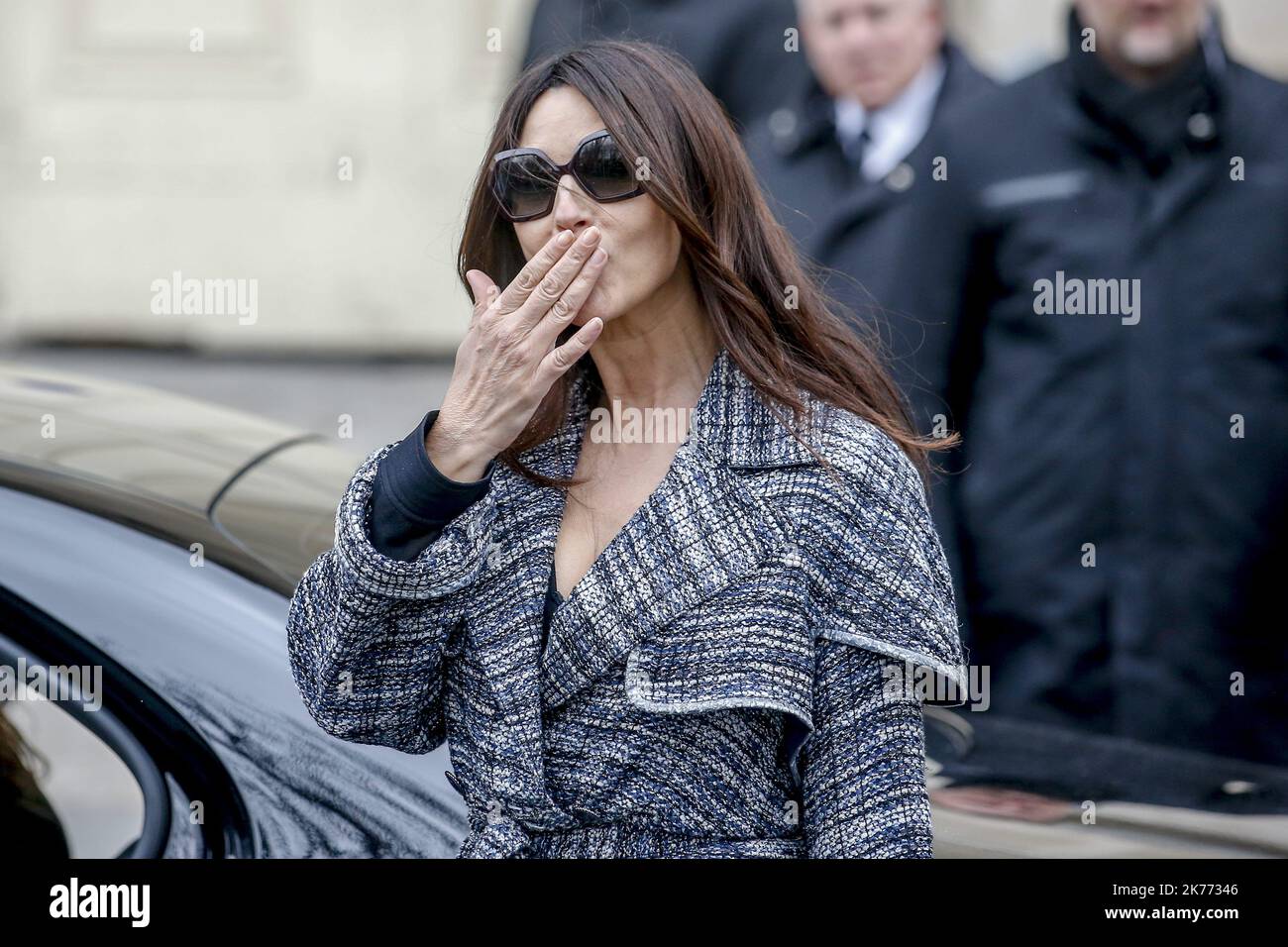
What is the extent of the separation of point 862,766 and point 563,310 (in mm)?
562

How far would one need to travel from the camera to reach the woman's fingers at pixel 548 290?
1.70 m

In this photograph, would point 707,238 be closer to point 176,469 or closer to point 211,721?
point 211,721

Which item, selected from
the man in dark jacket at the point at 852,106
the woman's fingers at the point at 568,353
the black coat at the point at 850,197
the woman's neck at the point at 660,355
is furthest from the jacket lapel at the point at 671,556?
the man in dark jacket at the point at 852,106

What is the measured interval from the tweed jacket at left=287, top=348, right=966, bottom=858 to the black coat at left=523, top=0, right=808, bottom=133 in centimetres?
297

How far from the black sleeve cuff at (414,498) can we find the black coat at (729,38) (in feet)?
10.1

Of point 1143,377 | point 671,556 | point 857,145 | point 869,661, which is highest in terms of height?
point 857,145

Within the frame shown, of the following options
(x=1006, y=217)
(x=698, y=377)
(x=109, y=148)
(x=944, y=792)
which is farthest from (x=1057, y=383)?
(x=109, y=148)

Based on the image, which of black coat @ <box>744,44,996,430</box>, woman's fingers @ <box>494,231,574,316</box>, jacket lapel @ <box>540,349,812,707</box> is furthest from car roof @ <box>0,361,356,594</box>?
black coat @ <box>744,44,996,430</box>

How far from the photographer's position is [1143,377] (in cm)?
350

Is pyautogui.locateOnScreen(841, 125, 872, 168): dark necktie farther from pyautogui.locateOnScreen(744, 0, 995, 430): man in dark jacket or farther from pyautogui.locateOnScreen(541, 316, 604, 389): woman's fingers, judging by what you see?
pyautogui.locateOnScreen(541, 316, 604, 389): woman's fingers

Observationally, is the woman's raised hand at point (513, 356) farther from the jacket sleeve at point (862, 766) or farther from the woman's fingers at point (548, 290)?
the jacket sleeve at point (862, 766)

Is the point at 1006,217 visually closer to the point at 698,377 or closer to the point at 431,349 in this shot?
the point at 698,377

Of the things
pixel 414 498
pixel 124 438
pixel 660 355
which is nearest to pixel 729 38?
pixel 124 438

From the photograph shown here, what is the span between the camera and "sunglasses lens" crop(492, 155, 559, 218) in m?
1.79
